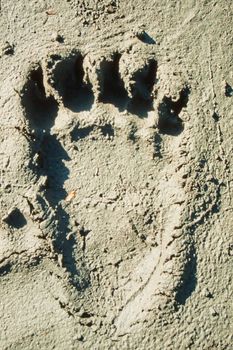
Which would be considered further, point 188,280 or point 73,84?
point 73,84

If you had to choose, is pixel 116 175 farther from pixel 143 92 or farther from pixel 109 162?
pixel 143 92

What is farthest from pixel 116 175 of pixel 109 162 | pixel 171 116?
pixel 171 116

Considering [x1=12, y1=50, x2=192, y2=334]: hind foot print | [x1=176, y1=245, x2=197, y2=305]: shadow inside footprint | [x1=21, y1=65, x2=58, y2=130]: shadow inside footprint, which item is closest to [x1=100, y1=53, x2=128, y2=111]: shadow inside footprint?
[x1=12, y1=50, x2=192, y2=334]: hind foot print

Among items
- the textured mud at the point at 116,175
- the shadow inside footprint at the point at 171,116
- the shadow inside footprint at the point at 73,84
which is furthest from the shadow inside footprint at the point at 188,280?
the shadow inside footprint at the point at 73,84

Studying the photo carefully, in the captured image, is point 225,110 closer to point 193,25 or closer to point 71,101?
point 193,25

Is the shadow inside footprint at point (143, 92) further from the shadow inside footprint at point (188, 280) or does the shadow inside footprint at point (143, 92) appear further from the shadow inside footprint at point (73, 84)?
the shadow inside footprint at point (188, 280)

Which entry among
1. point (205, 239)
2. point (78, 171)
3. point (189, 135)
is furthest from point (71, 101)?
point (205, 239)

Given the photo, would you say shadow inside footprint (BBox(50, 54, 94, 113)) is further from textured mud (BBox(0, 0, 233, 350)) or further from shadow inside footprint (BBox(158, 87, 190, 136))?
shadow inside footprint (BBox(158, 87, 190, 136))

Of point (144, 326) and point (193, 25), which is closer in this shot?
point (144, 326)
